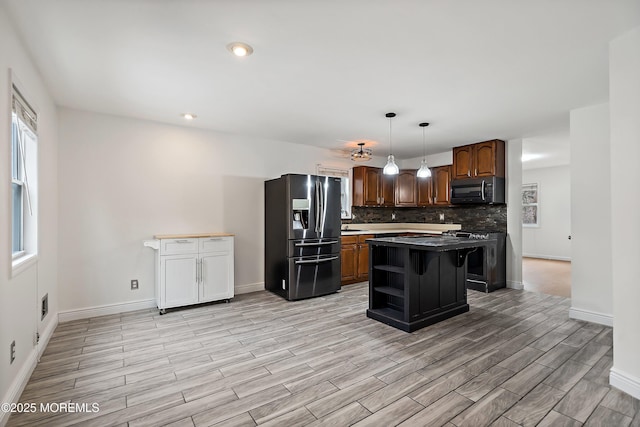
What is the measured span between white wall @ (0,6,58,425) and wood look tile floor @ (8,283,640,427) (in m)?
0.22

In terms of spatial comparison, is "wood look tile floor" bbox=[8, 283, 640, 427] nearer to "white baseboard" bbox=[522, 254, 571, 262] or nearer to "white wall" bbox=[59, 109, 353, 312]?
"white wall" bbox=[59, 109, 353, 312]

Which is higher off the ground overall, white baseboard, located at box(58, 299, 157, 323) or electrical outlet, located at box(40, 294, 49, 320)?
electrical outlet, located at box(40, 294, 49, 320)

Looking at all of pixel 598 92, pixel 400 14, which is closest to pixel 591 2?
pixel 400 14

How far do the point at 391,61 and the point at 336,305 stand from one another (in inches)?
122

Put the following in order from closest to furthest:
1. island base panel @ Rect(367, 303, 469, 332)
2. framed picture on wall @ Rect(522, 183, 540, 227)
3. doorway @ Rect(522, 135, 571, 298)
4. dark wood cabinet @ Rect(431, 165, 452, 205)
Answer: island base panel @ Rect(367, 303, 469, 332), dark wood cabinet @ Rect(431, 165, 452, 205), doorway @ Rect(522, 135, 571, 298), framed picture on wall @ Rect(522, 183, 540, 227)

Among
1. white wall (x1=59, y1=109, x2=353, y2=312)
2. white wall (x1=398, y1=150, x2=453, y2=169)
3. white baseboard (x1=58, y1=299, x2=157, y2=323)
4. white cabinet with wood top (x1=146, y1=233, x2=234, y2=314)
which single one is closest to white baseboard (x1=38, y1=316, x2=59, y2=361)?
white baseboard (x1=58, y1=299, x2=157, y2=323)

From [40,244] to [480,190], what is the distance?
592 cm

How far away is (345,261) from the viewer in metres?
5.40

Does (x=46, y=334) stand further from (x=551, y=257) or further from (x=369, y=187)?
(x=551, y=257)

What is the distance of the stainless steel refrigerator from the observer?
4480 millimetres

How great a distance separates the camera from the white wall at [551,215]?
8.23 m

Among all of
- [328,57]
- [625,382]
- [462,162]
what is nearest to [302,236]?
[328,57]

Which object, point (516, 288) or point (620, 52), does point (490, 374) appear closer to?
point (620, 52)

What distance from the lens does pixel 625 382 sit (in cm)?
217
